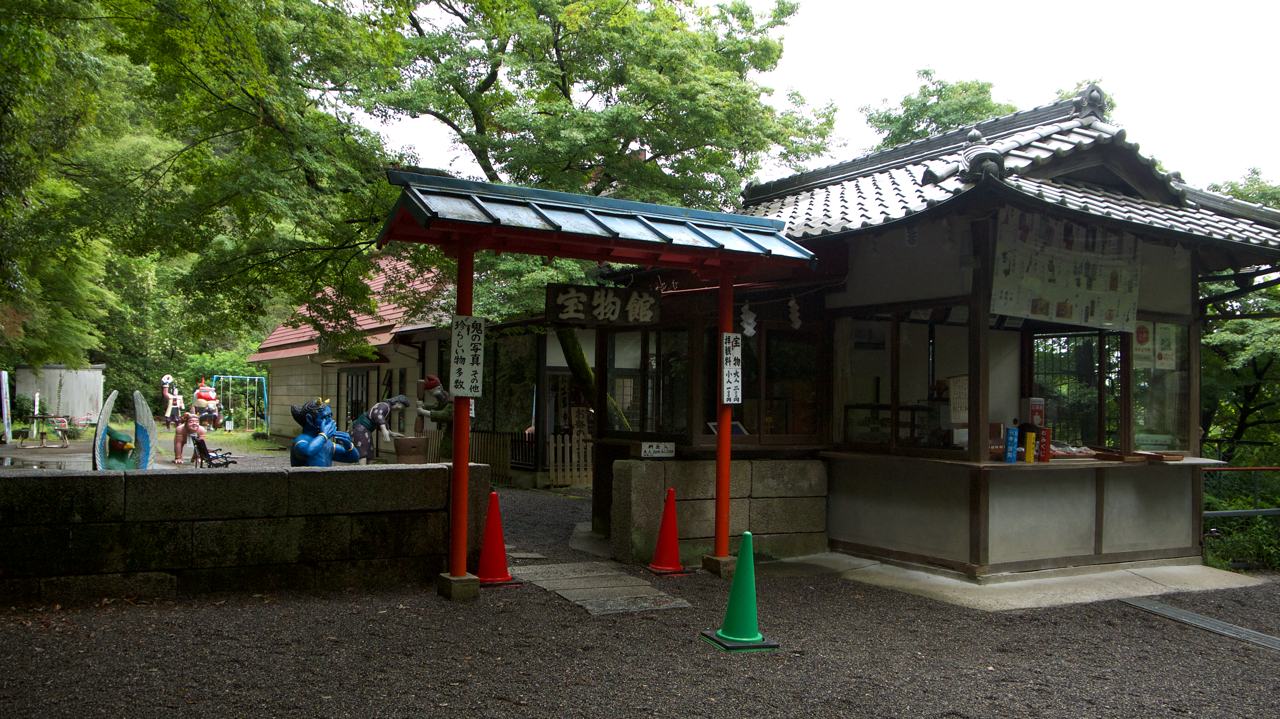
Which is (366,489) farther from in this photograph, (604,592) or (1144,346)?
(1144,346)

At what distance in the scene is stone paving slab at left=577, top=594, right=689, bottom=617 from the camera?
710 cm

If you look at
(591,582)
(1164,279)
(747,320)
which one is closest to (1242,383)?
(1164,279)

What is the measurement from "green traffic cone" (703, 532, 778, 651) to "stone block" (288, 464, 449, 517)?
2833 mm

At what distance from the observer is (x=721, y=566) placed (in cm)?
848

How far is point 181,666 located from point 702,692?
3.14 m

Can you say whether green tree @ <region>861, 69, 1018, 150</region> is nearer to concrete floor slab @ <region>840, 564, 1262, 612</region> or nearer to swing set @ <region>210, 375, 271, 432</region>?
concrete floor slab @ <region>840, 564, 1262, 612</region>

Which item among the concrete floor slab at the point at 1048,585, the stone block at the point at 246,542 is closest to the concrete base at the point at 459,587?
the stone block at the point at 246,542

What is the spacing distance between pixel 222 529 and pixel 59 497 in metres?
1.14

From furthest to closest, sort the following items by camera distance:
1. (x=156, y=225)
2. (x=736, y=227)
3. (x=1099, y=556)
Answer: (x=156, y=225) → (x=1099, y=556) → (x=736, y=227)

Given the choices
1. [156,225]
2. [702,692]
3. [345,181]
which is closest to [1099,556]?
[702,692]

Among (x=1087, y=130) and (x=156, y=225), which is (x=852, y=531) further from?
(x=156, y=225)

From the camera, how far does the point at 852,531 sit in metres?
9.75

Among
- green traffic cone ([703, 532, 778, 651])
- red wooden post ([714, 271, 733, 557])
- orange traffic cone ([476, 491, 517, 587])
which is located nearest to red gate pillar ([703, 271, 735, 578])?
red wooden post ([714, 271, 733, 557])

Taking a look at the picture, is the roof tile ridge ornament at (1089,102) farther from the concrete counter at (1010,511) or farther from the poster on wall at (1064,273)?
the concrete counter at (1010,511)
